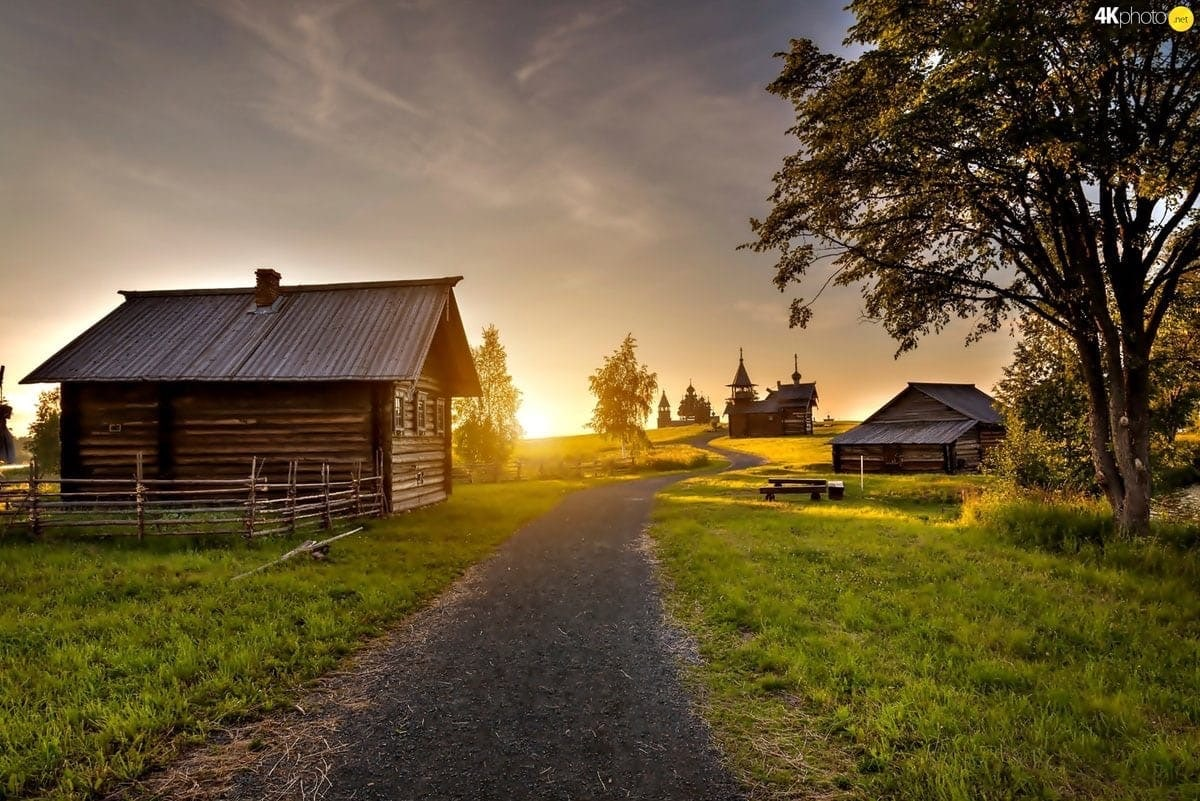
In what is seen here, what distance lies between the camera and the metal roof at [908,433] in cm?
3625

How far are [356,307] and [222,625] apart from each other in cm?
1553

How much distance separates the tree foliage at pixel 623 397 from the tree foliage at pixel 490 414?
26.7 feet

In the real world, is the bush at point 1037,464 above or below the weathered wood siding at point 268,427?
below

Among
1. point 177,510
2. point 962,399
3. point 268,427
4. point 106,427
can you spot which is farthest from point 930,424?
point 106,427

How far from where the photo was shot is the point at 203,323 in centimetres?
2078

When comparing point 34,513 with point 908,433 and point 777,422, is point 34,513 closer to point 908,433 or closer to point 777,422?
point 908,433

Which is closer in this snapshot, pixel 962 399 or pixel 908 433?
pixel 908 433

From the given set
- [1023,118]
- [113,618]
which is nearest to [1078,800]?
[1023,118]

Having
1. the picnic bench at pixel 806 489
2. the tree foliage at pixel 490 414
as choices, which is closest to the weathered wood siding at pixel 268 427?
the picnic bench at pixel 806 489

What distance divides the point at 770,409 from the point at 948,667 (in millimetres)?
70702

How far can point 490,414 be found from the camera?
41.7m

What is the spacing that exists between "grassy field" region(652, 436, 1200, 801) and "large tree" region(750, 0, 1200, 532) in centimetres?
469

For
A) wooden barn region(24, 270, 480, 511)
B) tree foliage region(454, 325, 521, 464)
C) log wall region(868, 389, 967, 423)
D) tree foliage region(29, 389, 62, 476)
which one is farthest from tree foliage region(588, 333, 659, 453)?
tree foliage region(29, 389, 62, 476)

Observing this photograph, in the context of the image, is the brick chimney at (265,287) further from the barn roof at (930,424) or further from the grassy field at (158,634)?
the barn roof at (930,424)
